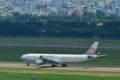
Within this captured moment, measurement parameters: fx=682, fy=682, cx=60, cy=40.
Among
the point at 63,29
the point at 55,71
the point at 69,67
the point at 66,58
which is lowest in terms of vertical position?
the point at 63,29

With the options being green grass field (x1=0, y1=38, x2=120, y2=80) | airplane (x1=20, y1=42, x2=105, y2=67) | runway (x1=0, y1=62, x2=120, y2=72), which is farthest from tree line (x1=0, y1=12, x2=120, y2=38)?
runway (x1=0, y1=62, x2=120, y2=72)

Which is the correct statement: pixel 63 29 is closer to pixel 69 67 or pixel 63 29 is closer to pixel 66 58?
pixel 66 58

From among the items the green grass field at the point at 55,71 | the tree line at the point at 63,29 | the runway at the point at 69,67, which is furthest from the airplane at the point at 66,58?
the tree line at the point at 63,29

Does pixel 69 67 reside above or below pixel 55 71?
below

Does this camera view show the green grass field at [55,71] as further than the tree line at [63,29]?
No

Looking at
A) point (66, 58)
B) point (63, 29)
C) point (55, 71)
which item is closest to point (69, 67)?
point (66, 58)

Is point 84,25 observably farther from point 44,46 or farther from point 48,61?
point 48,61

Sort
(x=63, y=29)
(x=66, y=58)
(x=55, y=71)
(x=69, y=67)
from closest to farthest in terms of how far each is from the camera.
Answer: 1. (x=55, y=71)
2. (x=69, y=67)
3. (x=66, y=58)
4. (x=63, y=29)

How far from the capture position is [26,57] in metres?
98.2

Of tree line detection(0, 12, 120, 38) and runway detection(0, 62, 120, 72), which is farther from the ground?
runway detection(0, 62, 120, 72)

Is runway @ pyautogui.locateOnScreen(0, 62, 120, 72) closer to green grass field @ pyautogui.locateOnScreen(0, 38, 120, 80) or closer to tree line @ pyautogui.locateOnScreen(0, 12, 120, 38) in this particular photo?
green grass field @ pyautogui.locateOnScreen(0, 38, 120, 80)

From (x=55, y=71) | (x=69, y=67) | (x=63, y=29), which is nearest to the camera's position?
(x=55, y=71)

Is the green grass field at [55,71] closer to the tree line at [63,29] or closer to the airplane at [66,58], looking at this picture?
the airplane at [66,58]

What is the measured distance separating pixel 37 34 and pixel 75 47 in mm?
Result: 56141
